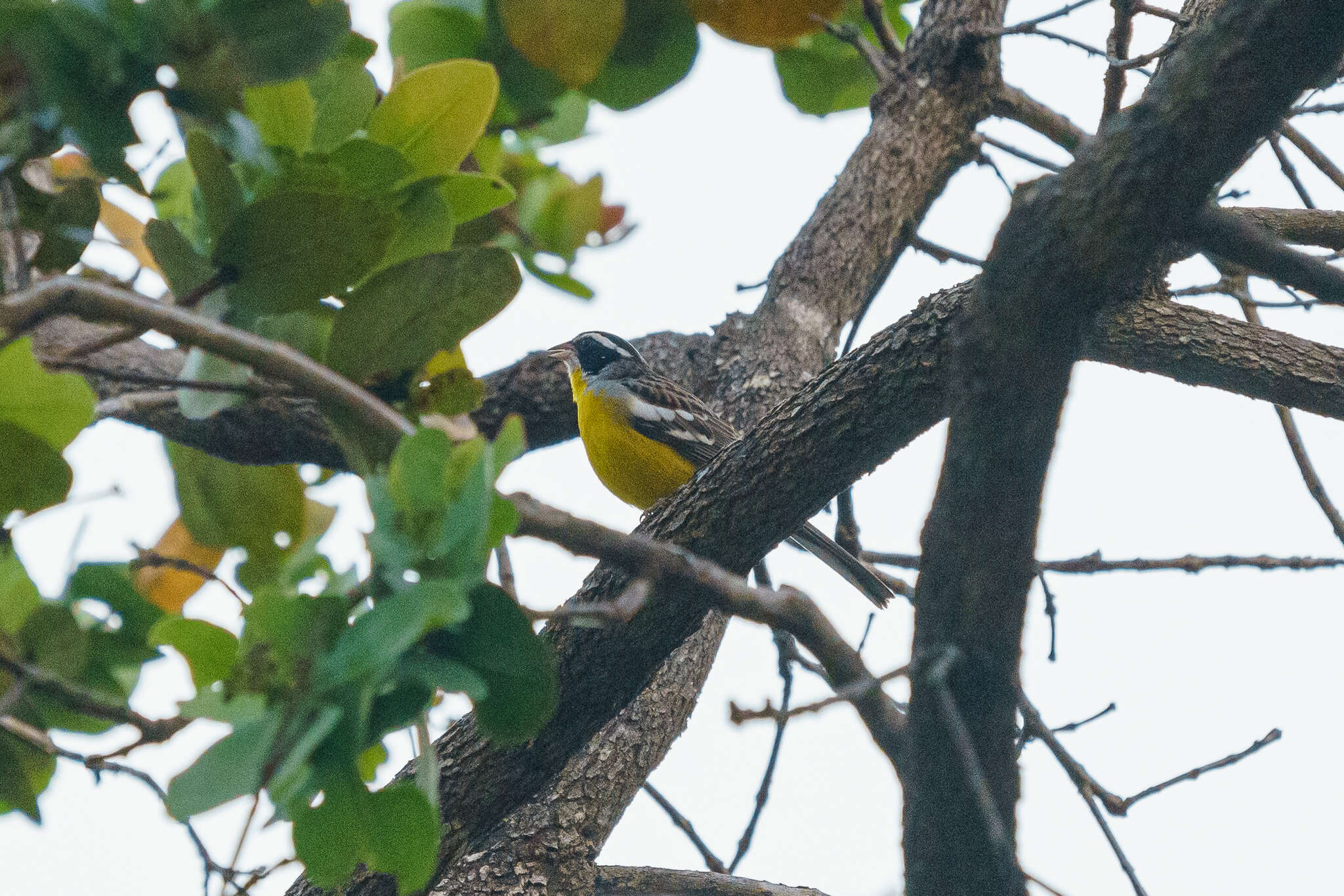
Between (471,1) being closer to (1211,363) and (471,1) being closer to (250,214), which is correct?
(250,214)

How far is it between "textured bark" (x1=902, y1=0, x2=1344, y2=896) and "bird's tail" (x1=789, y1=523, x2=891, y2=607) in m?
3.44

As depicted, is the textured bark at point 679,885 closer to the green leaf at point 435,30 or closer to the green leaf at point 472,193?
the green leaf at point 472,193

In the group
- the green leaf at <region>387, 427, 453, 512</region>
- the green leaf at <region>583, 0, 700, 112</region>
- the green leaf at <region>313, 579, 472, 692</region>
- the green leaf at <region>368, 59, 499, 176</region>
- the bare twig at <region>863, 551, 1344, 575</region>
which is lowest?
→ the green leaf at <region>313, 579, 472, 692</region>

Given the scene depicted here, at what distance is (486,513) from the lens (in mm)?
941

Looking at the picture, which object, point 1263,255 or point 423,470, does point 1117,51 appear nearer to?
point 1263,255

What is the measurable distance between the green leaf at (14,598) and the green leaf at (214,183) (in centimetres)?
41

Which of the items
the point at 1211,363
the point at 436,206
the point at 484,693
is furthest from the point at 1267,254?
the point at 1211,363

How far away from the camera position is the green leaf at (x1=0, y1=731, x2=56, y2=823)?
1.19 m

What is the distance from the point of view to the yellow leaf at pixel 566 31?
4.25 ft

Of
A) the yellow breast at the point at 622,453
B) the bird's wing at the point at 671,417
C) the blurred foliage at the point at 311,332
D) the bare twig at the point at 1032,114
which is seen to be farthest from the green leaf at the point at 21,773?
the bare twig at the point at 1032,114

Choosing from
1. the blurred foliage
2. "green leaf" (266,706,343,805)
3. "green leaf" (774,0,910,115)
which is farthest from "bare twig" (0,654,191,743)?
"green leaf" (774,0,910,115)

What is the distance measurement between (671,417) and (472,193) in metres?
4.32

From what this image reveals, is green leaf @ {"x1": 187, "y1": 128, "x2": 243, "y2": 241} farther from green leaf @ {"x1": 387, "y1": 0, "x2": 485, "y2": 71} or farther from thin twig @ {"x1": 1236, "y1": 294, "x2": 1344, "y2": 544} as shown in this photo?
thin twig @ {"x1": 1236, "y1": 294, "x2": 1344, "y2": 544}

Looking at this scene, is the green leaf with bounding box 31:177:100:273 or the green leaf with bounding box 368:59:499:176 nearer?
the green leaf with bounding box 368:59:499:176
